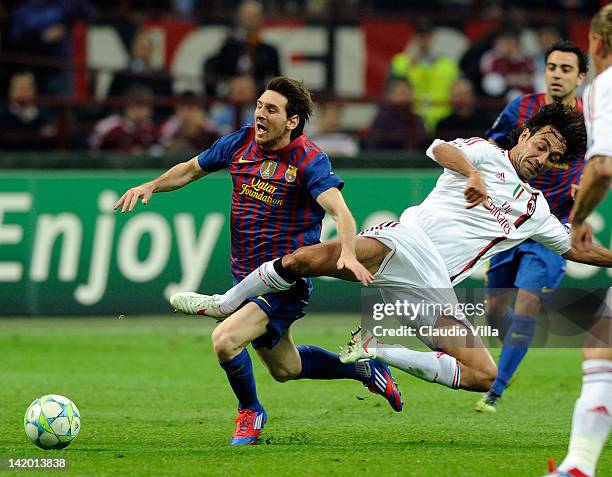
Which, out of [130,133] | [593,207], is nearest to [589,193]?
[593,207]

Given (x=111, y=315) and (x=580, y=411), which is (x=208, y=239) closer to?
(x=111, y=315)

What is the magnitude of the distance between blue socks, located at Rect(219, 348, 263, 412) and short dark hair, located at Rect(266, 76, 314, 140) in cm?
144

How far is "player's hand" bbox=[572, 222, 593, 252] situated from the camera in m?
5.93

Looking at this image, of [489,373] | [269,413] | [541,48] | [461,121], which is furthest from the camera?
[541,48]

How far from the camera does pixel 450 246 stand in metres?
7.78

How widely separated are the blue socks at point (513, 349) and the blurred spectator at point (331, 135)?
6164mm

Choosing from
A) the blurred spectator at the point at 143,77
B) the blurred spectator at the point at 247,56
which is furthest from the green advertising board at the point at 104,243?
the blurred spectator at the point at 247,56

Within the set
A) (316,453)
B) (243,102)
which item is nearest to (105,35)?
(243,102)

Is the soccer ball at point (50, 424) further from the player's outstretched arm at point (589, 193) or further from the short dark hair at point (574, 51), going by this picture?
the short dark hair at point (574, 51)

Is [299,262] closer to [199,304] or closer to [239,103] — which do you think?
[199,304]

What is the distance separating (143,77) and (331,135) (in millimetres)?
2576

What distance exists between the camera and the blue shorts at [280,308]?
25.0 feet

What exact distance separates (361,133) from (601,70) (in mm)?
9914

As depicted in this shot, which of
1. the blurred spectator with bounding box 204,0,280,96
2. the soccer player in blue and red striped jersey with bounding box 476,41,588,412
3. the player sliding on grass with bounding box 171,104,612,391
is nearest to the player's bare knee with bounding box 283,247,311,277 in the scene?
the player sliding on grass with bounding box 171,104,612,391
